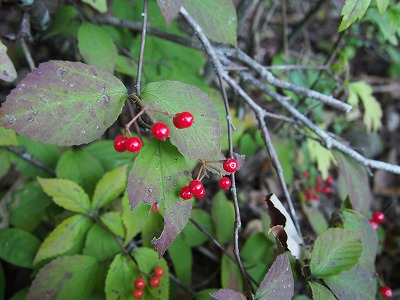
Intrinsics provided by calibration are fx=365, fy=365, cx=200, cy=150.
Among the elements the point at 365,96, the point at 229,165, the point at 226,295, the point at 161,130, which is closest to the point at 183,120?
the point at 161,130

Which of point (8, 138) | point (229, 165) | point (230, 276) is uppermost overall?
point (229, 165)

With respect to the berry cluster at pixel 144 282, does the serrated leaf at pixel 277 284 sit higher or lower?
higher

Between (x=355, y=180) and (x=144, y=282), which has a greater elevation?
(x=355, y=180)

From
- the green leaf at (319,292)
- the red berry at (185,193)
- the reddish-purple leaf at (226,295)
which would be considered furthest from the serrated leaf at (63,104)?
the green leaf at (319,292)

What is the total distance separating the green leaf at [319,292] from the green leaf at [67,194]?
1.17m

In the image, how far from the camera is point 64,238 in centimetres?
186

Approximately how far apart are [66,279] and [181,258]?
652 millimetres

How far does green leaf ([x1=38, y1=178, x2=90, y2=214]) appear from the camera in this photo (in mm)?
1866

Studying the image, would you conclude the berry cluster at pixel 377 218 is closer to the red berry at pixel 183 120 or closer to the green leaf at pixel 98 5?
the red berry at pixel 183 120

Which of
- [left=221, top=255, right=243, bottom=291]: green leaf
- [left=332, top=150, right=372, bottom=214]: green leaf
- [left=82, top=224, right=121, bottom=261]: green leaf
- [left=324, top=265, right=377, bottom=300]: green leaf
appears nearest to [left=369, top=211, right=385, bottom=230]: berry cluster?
[left=332, top=150, right=372, bottom=214]: green leaf

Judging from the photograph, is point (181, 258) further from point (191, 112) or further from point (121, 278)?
point (191, 112)

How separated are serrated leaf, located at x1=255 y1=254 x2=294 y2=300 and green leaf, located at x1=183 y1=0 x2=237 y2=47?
42.2 inches

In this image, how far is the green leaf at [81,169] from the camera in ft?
6.80

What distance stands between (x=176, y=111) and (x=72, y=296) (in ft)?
3.77
